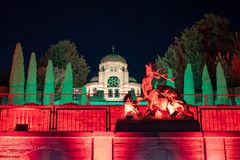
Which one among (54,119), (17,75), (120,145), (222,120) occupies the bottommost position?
(120,145)

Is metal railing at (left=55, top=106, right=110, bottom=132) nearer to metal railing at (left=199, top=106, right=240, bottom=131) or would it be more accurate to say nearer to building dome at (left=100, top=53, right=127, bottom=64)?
metal railing at (left=199, top=106, right=240, bottom=131)

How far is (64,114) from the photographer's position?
60.6ft

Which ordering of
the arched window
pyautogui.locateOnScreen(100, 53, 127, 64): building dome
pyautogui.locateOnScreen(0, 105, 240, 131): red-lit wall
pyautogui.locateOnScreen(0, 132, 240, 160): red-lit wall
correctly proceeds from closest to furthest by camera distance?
pyautogui.locateOnScreen(0, 132, 240, 160): red-lit wall, pyautogui.locateOnScreen(0, 105, 240, 131): red-lit wall, the arched window, pyautogui.locateOnScreen(100, 53, 127, 64): building dome

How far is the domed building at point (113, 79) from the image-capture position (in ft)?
179

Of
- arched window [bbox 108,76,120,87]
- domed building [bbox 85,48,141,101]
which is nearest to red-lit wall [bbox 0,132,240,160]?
domed building [bbox 85,48,141,101]

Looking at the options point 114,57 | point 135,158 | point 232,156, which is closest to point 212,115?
point 232,156

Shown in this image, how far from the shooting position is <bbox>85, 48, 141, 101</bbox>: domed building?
5450 centimetres

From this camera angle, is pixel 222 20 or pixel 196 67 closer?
pixel 196 67

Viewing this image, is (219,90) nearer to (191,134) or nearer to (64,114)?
(64,114)

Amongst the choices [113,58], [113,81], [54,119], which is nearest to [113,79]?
[113,81]

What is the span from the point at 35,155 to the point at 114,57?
155ft

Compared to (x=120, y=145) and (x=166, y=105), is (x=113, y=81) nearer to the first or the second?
(x=166, y=105)

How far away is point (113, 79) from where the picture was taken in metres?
55.5

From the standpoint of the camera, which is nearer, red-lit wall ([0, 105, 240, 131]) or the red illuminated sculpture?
the red illuminated sculpture
